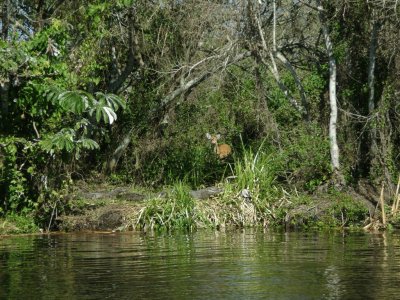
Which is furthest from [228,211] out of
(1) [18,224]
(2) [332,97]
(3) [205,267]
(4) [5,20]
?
(3) [205,267]

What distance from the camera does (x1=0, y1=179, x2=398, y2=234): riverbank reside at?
1905 cm

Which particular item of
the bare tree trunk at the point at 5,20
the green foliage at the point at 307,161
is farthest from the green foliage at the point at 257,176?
the bare tree trunk at the point at 5,20

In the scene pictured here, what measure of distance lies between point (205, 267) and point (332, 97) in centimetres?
1042

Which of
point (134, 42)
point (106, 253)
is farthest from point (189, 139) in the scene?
point (106, 253)

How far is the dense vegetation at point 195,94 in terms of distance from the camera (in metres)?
19.3

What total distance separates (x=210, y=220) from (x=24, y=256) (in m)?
6.28

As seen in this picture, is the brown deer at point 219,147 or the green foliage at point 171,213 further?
the brown deer at point 219,147

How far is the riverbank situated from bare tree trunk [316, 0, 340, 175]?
1066 mm

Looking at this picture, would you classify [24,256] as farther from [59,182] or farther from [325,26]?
[325,26]

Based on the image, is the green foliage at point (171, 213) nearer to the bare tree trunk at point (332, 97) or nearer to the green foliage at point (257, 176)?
the green foliage at point (257, 176)

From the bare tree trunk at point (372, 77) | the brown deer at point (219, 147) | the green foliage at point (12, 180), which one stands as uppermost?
the bare tree trunk at point (372, 77)

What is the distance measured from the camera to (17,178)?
1911 cm

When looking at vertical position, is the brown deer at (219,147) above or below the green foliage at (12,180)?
above

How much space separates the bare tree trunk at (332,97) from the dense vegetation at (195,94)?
30 mm
